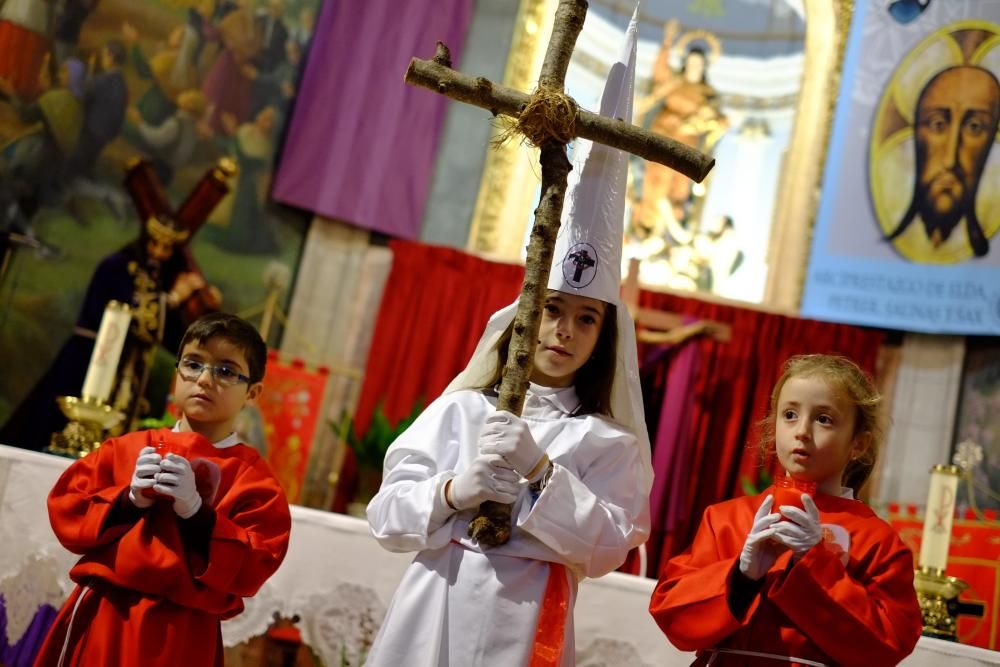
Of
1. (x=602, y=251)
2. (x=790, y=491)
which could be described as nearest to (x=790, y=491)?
(x=790, y=491)

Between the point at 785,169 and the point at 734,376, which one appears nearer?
the point at 734,376

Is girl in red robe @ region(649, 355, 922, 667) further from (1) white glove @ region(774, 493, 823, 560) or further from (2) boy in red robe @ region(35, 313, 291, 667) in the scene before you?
(2) boy in red robe @ region(35, 313, 291, 667)

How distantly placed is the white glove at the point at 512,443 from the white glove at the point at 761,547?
434 mm

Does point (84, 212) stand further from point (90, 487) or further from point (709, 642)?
point (709, 642)

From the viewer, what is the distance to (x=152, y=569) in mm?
2307

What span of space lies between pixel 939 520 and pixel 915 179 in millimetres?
Answer: 4168

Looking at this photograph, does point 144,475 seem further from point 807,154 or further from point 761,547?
point 807,154

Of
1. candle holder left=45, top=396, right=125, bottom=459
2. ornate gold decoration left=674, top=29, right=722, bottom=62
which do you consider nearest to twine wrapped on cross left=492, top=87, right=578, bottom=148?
candle holder left=45, top=396, right=125, bottom=459

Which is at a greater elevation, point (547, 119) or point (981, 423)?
point (981, 423)

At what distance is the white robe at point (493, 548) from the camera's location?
226 cm

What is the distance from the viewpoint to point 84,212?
656 centimetres

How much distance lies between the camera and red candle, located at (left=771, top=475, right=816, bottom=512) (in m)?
2.19

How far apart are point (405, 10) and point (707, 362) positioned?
3191mm

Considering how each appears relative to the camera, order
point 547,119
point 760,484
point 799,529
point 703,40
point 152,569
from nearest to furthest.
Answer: point 799,529, point 152,569, point 547,119, point 760,484, point 703,40
